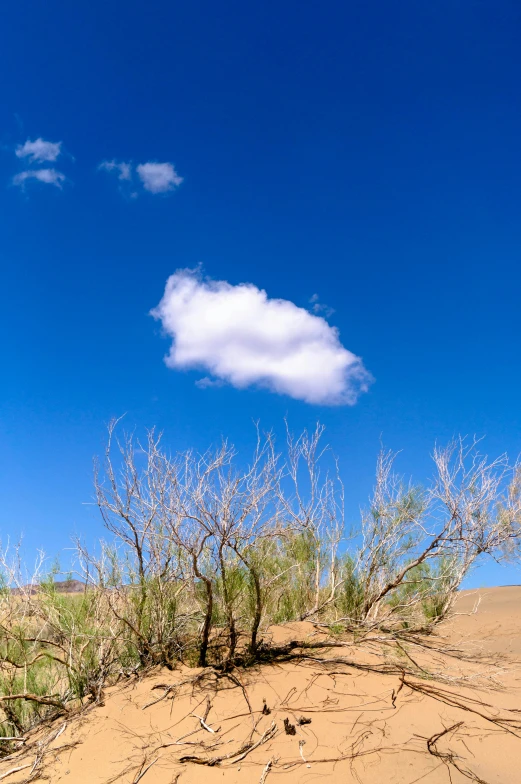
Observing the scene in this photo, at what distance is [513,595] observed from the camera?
16406 millimetres

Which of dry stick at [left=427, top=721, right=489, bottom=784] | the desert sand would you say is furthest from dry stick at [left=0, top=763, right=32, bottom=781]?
dry stick at [left=427, top=721, right=489, bottom=784]

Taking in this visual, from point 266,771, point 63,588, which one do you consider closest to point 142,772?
point 266,771

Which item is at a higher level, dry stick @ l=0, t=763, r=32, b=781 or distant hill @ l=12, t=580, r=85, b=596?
distant hill @ l=12, t=580, r=85, b=596

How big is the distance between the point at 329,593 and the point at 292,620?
172cm

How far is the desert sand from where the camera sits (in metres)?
4.80

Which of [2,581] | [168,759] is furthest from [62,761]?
[2,581]

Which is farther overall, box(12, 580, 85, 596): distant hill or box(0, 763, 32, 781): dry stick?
box(12, 580, 85, 596): distant hill

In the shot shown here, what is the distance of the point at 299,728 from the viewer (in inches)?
211

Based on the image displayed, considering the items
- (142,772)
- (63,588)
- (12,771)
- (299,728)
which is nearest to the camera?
(142,772)

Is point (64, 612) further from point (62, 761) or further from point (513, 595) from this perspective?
point (513, 595)

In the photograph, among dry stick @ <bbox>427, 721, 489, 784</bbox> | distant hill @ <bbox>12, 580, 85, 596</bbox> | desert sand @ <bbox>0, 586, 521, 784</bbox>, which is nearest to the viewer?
dry stick @ <bbox>427, 721, 489, 784</bbox>

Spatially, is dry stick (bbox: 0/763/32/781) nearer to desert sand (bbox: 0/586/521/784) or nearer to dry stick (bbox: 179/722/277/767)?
desert sand (bbox: 0/586/521/784)

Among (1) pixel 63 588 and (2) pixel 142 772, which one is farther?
(1) pixel 63 588

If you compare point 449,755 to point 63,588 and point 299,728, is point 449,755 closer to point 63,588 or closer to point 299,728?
point 299,728
